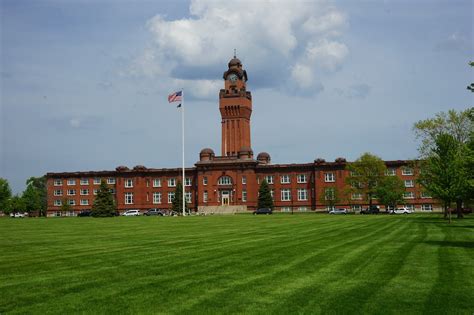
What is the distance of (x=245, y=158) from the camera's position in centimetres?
11169

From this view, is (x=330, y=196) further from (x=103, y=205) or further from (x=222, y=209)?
(x=103, y=205)

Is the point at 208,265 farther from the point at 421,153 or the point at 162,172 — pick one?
the point at 162,172

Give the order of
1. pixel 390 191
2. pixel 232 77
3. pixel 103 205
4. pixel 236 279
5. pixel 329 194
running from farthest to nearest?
pixel 232 77
pixel 329 194
pixel 103 205
pixel 390 191
pixel 236 279

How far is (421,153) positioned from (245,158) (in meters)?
49.9

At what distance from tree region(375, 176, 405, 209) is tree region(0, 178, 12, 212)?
280 ft

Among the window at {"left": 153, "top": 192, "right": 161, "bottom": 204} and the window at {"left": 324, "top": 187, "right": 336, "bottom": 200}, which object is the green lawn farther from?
the window at {"left": 153, "top": 192, "right": 161, "bottom": 204}

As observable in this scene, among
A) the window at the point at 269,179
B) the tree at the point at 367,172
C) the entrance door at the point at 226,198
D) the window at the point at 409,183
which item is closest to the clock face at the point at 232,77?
the window at the point at 269,179

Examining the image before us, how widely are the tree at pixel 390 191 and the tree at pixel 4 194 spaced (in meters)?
85.2

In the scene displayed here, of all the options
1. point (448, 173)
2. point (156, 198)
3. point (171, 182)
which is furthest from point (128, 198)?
point (448, 173)

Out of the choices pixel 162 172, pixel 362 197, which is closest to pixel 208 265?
pixel 362 197

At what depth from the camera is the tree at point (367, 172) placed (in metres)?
92.9

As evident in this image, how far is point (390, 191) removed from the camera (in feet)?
292

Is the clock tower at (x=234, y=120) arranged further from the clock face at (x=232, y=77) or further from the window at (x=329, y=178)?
the window at (x=329, y=178)

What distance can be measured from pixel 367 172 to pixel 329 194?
8906mm
